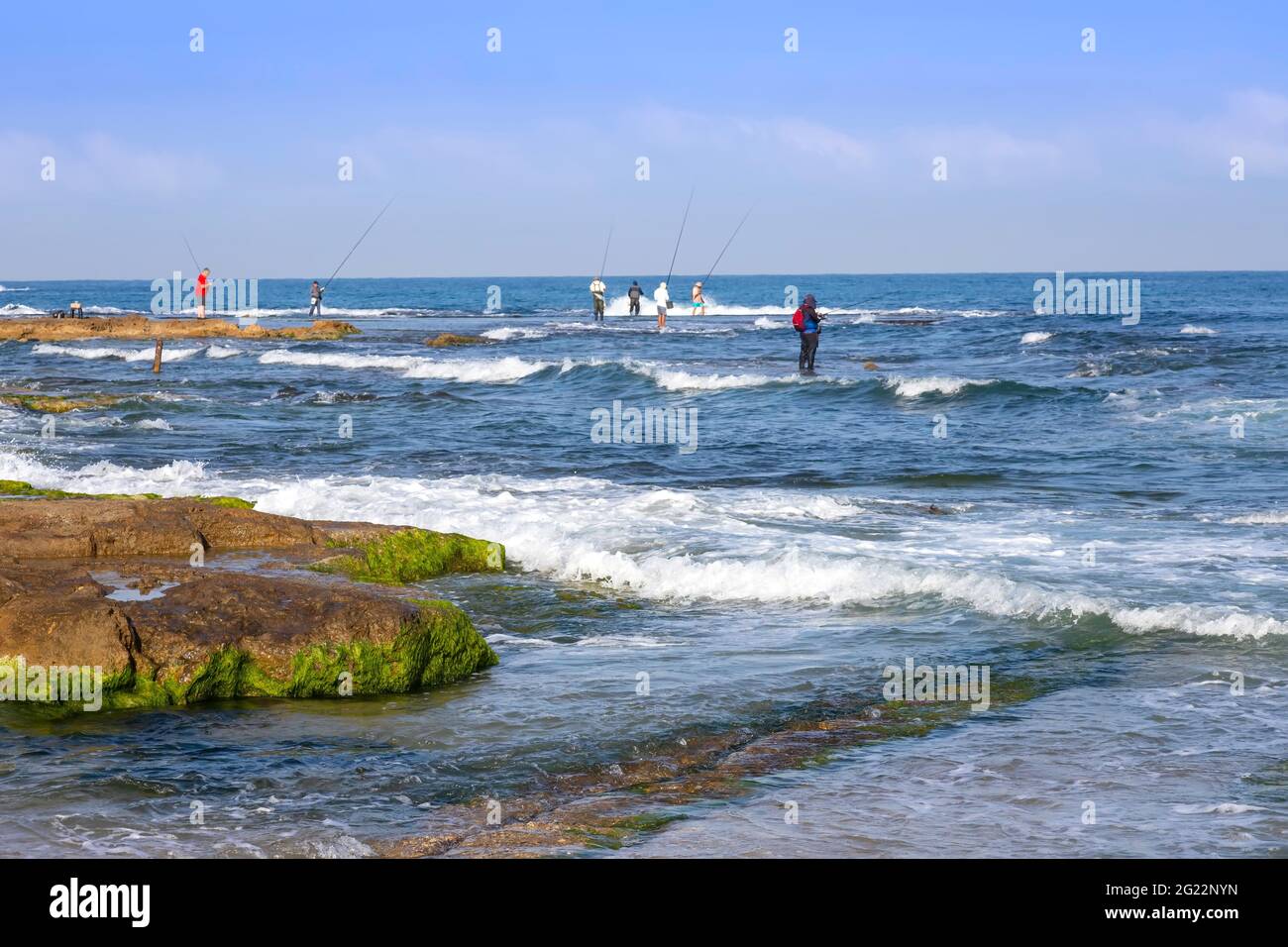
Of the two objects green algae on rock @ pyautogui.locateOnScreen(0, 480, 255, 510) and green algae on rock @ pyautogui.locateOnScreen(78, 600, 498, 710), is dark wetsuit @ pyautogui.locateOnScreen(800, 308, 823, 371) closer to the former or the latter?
green algae on rock @ pyautogui.locateOnScreen(0, 480, 255, 510)

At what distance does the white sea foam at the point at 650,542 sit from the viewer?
28.9 ft

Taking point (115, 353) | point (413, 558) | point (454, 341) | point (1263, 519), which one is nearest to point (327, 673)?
point (413, 558)

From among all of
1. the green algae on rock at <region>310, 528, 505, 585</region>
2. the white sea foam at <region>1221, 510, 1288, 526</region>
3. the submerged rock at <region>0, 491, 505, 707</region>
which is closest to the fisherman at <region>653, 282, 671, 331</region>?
the white sea foam at <region>1221, 510, 1288, 526</region>

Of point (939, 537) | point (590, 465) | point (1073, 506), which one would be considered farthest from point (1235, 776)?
point (590, 465)

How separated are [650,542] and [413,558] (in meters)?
2.19

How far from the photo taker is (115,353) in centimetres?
3691

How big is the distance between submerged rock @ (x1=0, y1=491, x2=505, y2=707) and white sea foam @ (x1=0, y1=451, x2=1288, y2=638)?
2.64 meters

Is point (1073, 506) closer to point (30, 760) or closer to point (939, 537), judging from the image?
point (939, 537)

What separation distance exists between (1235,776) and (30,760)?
5162 millimetres

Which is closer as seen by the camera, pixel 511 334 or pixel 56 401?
pixel 56 401

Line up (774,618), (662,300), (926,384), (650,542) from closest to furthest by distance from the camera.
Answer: (774,618), (650,542), (926,384), (662,300)

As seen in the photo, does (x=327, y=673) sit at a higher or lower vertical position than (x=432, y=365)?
lower

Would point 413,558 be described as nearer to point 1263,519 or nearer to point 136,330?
point 1263,519

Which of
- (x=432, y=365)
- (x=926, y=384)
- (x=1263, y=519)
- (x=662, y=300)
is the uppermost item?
(x=662, y=300)
